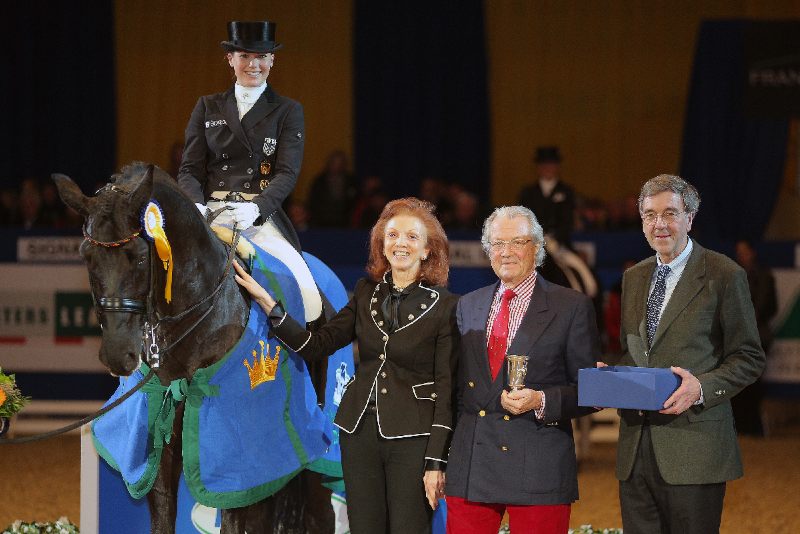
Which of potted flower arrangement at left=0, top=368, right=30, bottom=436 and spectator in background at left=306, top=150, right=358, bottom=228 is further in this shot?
spectator in background at left=306, top=150, right=358, bottom=228

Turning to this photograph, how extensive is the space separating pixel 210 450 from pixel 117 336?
58 centimetres

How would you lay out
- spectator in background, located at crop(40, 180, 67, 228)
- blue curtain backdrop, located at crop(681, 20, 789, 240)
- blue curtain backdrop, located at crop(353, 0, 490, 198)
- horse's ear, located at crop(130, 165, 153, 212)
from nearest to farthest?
horse's ear, located at crop(130, 165, 153, 212) < blue curtain backdrop, located at crop(681, 20, 789, 240) < spectator in background, located at crop(40, 180, 67, 228) < blue curtain backdrop, located at crop(353, 0, 490, 198)

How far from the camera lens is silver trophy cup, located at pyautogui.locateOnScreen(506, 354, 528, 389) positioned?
3178mm

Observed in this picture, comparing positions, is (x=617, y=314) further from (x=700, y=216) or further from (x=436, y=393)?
(x=436, y=393)

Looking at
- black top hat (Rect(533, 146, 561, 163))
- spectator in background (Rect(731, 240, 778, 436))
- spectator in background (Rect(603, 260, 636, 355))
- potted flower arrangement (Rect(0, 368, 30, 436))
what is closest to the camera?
potted flower arrangement (Rect(0, 368, 30, 436))

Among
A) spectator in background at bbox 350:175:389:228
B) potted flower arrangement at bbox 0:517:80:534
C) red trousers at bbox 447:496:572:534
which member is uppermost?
red trousers at bbox 447:496:572:534

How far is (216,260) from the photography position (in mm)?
3664

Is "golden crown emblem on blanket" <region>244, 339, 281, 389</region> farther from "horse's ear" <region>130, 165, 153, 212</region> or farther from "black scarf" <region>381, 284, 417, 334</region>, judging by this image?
"horse's ear" <region>130, 165, 153, 212</region>

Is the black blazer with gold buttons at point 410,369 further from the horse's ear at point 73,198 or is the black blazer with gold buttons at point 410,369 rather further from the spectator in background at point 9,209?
the spectator in background at point 9,209

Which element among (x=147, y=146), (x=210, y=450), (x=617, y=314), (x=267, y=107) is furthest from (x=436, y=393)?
(x=147, y=146)

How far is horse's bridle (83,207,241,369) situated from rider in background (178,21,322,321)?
0.50 meters

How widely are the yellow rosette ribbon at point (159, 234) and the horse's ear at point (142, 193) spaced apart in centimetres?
2

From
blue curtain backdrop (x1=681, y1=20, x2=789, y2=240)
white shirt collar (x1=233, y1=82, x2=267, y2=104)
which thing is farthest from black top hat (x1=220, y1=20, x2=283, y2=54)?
blue curtain backdrop (x1=681, y1=20, x2=789, y2=240)

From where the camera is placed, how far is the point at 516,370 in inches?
126
